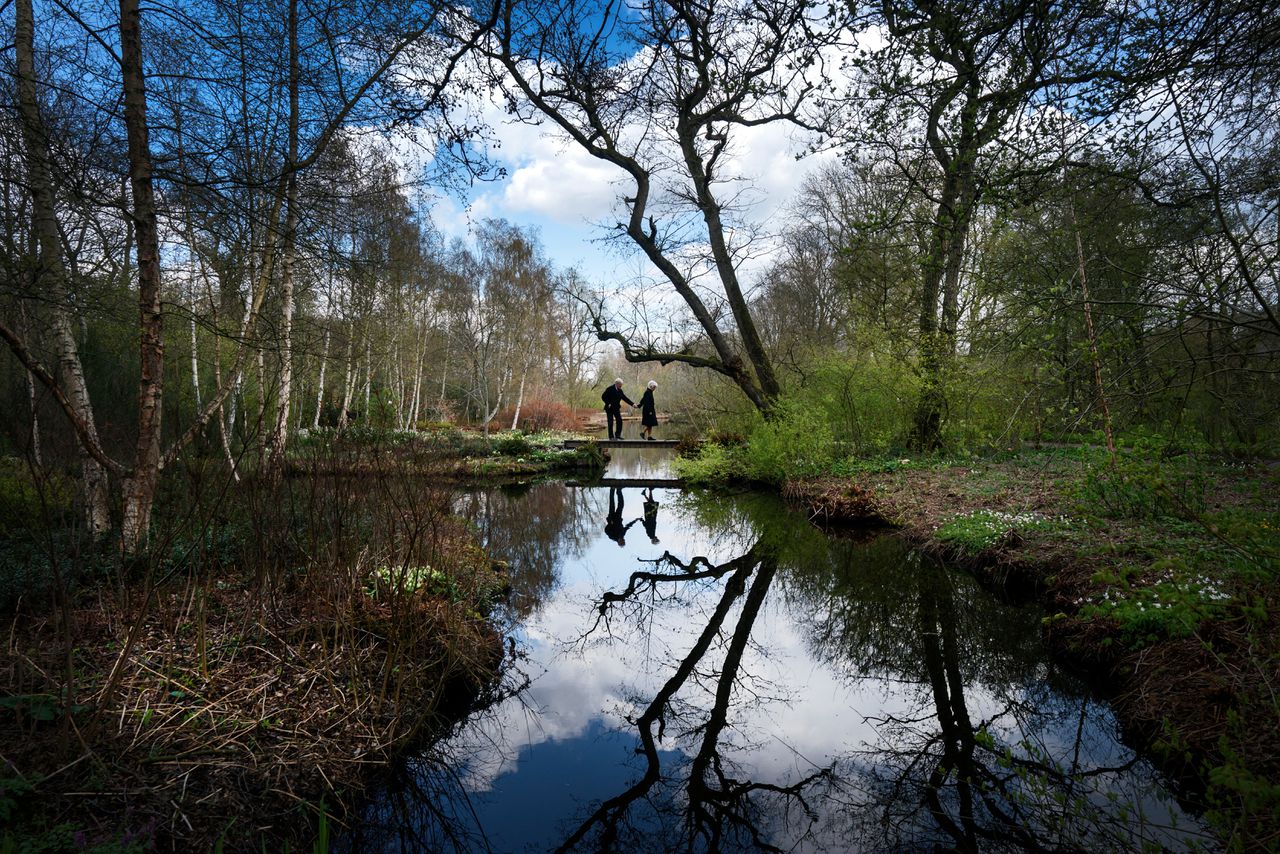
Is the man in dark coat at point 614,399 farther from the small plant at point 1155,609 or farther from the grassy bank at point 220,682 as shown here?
the small plant at point 1155,609

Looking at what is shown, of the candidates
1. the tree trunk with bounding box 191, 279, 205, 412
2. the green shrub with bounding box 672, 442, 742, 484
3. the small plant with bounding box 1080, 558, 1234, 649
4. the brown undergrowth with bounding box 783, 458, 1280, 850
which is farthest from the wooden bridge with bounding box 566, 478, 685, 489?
the small plant with bounding box 1080, 558, 1234, 649

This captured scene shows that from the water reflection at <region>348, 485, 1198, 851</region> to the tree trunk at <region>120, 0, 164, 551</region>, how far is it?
3050 mm

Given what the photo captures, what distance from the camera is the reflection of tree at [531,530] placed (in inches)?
285

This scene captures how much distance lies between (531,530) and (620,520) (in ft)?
6.34

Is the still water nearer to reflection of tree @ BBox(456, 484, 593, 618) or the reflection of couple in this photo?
reflection of tree @ BBox(456, 484, 593, 618)

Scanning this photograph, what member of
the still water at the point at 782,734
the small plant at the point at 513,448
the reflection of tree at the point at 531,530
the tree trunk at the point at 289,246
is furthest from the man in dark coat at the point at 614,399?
the still water at the point at 782,734

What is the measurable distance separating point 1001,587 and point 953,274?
749cm

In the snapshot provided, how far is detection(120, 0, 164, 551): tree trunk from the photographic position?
4371 millimetres

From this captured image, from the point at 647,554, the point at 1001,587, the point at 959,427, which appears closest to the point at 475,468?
the point at 647,554

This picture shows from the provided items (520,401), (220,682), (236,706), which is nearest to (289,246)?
(220,682)

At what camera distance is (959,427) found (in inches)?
466

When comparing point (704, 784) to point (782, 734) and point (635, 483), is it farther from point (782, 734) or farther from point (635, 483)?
point (635, 483)

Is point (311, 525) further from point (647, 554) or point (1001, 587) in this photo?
point (1001, 587)

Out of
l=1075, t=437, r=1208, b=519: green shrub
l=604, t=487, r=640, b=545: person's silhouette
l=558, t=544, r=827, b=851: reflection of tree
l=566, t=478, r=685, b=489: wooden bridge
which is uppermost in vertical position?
l=1075, t=437, r=1208, b=519: green shrub
